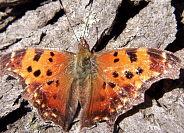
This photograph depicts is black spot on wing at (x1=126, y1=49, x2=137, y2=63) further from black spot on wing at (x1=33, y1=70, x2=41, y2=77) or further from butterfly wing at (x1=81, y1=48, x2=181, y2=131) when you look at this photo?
black spot on wing at (x1=33, y1=70, x2=41, y2=77)

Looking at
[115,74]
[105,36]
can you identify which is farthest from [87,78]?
[105,36]

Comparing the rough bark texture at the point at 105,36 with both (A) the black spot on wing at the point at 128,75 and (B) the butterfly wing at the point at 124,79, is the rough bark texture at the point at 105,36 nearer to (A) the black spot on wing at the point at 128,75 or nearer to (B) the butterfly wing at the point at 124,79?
(B) the butterfly wing at the point at 124,79

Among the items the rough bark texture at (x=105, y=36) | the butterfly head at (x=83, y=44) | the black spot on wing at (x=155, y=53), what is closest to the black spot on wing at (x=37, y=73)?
the rough bark texture at (x=105, y=36)

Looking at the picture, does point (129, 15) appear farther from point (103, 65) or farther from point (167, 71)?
point (167, 71)

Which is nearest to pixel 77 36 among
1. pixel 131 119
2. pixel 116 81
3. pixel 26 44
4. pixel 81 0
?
pixel 81 0

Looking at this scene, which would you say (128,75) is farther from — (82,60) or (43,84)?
(43,84)
